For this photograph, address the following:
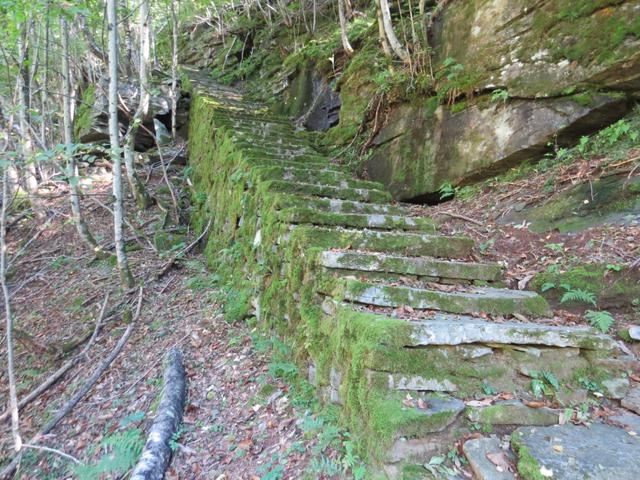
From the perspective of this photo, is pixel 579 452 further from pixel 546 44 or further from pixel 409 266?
pixel 546 44

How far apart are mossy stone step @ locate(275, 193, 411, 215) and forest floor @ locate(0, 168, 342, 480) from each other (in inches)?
71.6

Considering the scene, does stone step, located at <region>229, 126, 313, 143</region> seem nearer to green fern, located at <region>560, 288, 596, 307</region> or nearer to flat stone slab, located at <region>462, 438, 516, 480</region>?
green fern, located at <region>560, 288, 596, 307</region>

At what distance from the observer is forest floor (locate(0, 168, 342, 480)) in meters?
3.31

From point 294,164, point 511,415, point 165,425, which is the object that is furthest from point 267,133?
point 511,415

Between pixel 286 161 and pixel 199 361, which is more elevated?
pixel 286 161

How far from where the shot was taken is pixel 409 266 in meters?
3.81

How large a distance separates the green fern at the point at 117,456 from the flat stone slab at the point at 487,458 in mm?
3029

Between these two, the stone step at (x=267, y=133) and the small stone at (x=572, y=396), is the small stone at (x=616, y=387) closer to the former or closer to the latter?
the small stone at (x=572, y=396)

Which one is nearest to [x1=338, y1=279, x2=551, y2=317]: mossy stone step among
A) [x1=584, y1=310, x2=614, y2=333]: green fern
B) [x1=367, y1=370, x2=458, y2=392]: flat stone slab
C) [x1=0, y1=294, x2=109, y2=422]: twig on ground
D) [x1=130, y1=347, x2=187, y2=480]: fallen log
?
[x1=584, y1=310, x2=614, y2=333]: green fern

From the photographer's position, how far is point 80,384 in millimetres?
5023

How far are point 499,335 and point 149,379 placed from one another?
13.7 ft

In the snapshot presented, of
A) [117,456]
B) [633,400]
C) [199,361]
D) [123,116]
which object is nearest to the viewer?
[633,400]

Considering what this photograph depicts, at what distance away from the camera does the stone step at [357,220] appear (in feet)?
15.0

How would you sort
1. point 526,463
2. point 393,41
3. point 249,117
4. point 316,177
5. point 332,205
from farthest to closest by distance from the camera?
point 249,117
point 393,41
point 316,177
point 332,205
point 526,463
